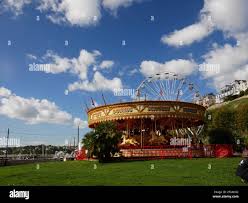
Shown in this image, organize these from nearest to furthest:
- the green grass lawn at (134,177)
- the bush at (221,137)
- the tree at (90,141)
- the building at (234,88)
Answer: the green grass lawn at (134,177), the tree at (90,141), the bush at (221,137), the building at (234,88)

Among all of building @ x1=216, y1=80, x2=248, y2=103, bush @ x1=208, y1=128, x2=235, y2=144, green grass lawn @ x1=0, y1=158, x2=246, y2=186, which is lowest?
green grass lawn @ x1=0, y1=158, x2=246, y2=186

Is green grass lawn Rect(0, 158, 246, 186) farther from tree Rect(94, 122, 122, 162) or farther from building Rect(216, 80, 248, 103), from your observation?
building Rect(216, 80, 248, 103)

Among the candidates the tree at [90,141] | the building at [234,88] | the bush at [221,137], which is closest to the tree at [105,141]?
the tree at [90,141]

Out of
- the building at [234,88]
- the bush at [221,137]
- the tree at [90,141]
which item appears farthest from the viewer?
the building at [234,88]

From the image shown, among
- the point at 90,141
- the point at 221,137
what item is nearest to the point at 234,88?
the point at 221,137

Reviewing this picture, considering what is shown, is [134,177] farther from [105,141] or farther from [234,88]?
[234,88]

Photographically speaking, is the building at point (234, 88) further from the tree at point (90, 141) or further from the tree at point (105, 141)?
the tree at point (90, 141)

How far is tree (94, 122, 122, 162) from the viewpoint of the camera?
29.2 m

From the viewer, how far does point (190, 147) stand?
118ft

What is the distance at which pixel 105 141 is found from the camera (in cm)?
2948

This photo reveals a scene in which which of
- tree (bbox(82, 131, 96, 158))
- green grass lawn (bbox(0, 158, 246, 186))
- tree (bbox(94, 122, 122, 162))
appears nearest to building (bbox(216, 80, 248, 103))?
tree (bbox(94, 122, 122, 162))

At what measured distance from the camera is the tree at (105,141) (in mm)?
29172
